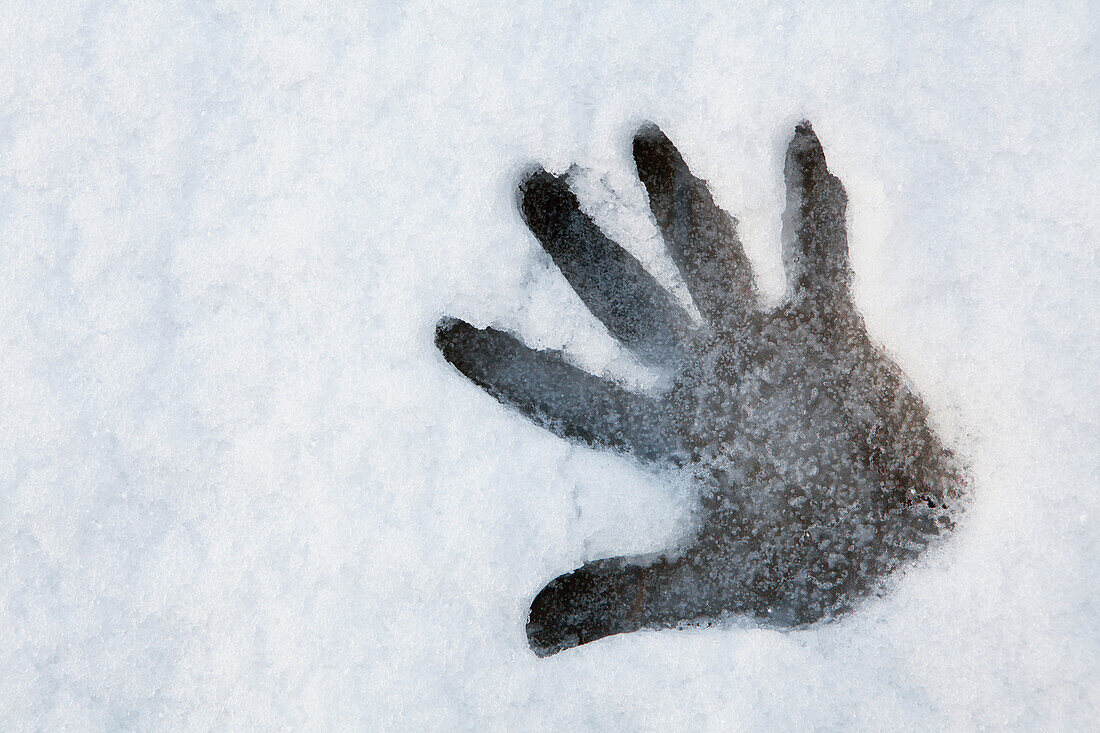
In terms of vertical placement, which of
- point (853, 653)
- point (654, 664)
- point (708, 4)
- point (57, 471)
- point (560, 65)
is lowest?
point (57, 471)

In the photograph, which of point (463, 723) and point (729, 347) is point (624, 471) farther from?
point (463, 723)

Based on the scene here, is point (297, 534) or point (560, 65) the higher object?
point (560, 65)

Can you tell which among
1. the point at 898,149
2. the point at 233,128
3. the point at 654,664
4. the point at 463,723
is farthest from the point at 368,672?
the point at 898,149
